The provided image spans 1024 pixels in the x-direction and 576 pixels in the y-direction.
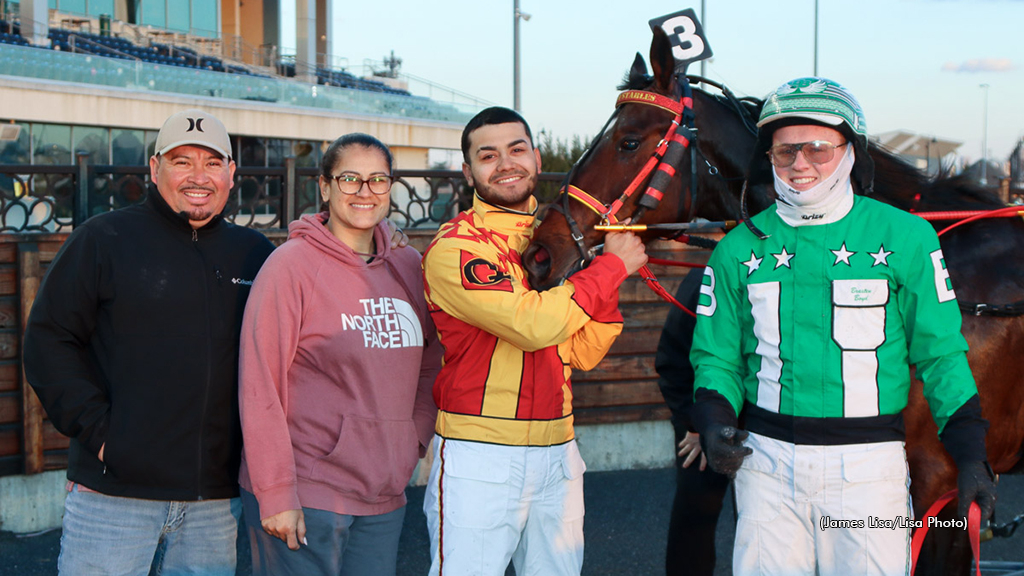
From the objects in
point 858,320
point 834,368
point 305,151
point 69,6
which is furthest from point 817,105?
point 69,6

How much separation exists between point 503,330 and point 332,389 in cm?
60

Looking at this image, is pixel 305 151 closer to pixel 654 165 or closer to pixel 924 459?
pixel 654 165

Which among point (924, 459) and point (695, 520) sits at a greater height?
point (924, 459)

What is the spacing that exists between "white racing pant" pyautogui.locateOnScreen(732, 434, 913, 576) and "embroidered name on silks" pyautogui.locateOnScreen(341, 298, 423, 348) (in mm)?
1143

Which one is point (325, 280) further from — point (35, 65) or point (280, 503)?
point (35, 65)

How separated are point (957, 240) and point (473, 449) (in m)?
1.85

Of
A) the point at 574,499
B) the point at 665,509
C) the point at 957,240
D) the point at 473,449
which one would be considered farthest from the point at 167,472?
the point at 665,509

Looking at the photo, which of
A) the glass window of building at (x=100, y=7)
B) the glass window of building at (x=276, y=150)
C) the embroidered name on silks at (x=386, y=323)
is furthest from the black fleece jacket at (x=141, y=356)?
the glass window of building at (x=100, y=7)

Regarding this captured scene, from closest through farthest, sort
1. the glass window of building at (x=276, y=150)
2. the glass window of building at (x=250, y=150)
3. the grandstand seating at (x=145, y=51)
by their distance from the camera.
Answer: the grandstand seating at (x=145, y=51)
the glass window of building at (x=250, y=150)
the glass window of building at (x=276, y=150)

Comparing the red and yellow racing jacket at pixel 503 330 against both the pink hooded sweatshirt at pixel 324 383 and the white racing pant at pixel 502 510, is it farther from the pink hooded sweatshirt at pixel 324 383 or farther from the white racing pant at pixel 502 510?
the pink hooded sweatshirt at pixel 324 383

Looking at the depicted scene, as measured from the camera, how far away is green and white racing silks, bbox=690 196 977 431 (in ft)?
6.93

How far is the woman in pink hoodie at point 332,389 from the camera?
7.98ft

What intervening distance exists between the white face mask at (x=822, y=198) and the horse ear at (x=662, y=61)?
83cm

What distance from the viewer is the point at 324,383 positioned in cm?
256
